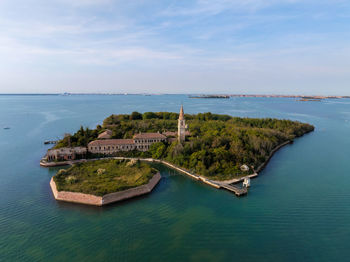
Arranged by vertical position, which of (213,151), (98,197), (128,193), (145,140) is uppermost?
(145,140)

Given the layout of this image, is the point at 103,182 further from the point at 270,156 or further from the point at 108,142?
the point at 270,156

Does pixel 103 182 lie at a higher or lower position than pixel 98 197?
higher

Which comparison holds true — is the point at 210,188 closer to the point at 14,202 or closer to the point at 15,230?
the point at 15,230

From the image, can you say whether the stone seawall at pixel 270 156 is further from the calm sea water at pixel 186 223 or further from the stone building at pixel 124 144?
the stone building at pixel 124 144

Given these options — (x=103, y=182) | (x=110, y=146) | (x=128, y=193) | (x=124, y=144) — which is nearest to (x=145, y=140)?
(x=124, y=144)

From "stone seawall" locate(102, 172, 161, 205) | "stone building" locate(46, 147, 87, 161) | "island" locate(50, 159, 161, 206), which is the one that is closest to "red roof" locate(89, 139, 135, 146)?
"stone building" locate(46, 147, 87, 161)

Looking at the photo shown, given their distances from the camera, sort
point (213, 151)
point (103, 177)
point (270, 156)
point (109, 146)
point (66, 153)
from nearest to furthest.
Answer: point (103, 177) < point (213, 151) < point (66, 153) < point (109, 146) < point (270, 156)

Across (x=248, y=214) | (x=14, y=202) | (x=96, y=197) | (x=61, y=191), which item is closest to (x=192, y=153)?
(x=248, y=214)
